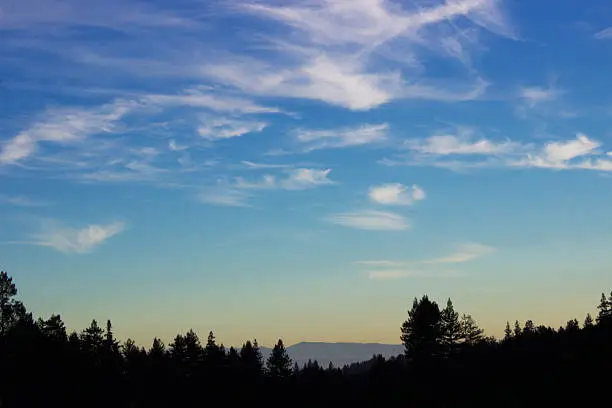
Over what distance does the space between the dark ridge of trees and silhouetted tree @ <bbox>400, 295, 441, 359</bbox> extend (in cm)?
13

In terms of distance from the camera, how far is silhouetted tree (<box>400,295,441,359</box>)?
9325cm

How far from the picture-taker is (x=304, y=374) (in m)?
104

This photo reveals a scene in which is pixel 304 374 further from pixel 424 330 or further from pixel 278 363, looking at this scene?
pixel 424 330

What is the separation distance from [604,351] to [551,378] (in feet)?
24.1

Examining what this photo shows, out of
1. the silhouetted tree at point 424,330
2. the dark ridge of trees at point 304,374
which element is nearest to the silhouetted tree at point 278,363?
the dark ridge of trees at point 304,374

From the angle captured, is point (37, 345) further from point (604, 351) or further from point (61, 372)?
point (604, 351)

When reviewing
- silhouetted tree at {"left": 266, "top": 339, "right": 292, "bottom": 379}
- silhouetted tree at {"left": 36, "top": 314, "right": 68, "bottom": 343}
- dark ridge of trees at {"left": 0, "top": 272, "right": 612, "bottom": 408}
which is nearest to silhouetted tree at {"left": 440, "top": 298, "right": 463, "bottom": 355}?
dark ridge of trees at {"left": 0, "top": 272, "right": 612, "bottom": 408}

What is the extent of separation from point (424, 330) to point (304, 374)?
20.9 metres

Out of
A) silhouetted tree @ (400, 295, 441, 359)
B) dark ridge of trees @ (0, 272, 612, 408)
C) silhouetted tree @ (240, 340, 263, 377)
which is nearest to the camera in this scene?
dark ridge of trees @ (0, 272, 612, 408)

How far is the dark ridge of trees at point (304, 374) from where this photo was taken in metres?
69.8

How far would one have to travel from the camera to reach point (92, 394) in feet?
281

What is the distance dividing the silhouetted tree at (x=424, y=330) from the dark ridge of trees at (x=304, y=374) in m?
0.13

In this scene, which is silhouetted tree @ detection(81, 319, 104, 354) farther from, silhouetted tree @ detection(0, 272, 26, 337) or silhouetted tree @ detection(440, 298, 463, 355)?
silhouetted tree @ detection(440, 298, 463, 355)

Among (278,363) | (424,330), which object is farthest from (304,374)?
(424,330)
